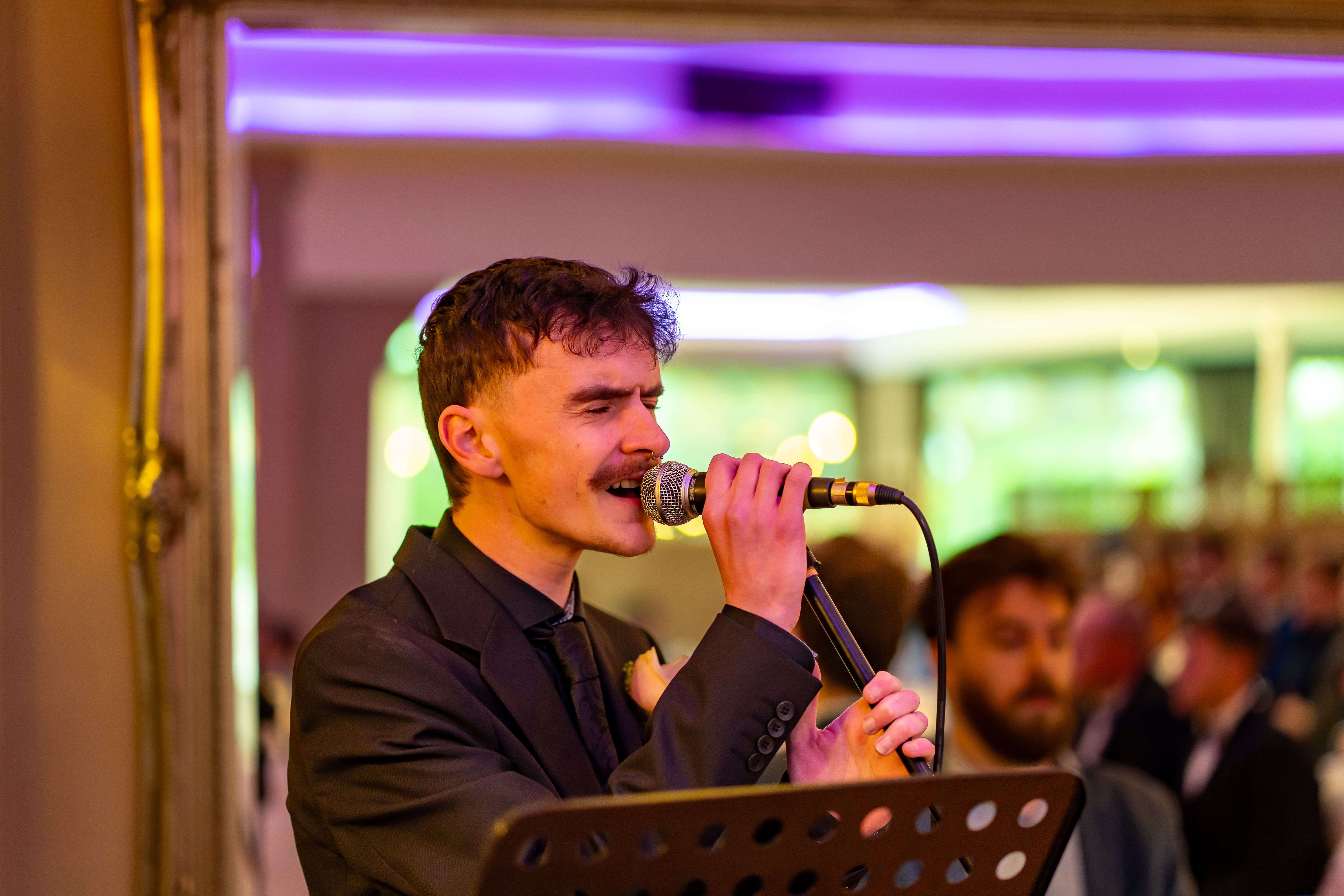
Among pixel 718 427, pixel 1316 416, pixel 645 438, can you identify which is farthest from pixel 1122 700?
pixel 718 427

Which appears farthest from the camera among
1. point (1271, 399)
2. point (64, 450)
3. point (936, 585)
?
point (1271, 399)

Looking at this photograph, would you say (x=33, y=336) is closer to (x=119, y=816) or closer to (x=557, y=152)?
(x=119, y=816)

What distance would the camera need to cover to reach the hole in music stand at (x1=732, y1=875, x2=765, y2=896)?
94cm

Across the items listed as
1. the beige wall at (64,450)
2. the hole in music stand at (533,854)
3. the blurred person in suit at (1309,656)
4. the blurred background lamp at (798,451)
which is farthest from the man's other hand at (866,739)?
the blurred background lamp at (798,451)

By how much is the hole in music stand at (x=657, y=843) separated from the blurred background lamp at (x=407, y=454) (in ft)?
24.8

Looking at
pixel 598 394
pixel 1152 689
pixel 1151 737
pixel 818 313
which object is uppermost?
pixel 818 313

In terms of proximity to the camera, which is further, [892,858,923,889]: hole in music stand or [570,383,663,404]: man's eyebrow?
Result: [570,383,663,404]: man's eyebrow

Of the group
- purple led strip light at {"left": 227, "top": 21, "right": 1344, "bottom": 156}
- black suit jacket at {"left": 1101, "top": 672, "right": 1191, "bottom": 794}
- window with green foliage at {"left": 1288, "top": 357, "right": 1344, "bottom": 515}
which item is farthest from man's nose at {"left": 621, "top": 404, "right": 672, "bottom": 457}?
window with green foliage at {"left": 1288, "top": 357, "right": 1344, "bottom": 515}

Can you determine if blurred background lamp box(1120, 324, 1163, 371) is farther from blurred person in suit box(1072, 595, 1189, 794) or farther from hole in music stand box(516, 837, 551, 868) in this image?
hole in music stand box(516, 837, 551, 868)

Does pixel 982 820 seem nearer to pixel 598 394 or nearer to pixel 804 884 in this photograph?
pixel 804 884

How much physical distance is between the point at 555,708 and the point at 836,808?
0.43m

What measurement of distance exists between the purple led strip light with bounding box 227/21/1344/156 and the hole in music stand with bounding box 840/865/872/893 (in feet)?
9.55

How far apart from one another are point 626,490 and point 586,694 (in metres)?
0.24

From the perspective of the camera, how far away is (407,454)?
27.6ft
